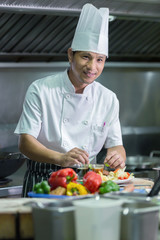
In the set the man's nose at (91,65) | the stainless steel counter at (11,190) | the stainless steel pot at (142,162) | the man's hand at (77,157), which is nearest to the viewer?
the man's hand at (77,157)

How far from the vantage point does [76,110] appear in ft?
10.6

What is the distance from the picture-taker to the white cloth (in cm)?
311

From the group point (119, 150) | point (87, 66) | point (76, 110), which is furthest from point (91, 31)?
point (119, 150)

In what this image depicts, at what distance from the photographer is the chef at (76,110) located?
3.02 metres

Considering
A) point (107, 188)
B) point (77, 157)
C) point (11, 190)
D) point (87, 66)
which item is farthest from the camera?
point (11, 190)

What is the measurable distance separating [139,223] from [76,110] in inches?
65.1

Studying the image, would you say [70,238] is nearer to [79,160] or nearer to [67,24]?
[79,160]

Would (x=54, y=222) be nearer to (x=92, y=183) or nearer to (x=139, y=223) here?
(x=139, y=223)

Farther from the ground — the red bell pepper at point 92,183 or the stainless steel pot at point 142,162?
the stainless steel pot at point 142,162

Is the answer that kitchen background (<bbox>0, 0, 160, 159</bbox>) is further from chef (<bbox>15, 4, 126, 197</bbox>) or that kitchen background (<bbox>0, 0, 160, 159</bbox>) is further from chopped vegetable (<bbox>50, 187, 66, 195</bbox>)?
chopped vegetable (<bbox>50, 187, 66, 195</bbox>)

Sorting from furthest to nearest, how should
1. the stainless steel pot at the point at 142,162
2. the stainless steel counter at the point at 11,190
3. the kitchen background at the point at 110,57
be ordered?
the stainless steel pot at the point at 142,162
the kitchen background at the point at 110,57
the stainless steel counter at the point at 11,190

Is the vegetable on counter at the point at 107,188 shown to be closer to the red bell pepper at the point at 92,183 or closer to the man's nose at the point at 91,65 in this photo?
the red bell pepper at the point at 92,183

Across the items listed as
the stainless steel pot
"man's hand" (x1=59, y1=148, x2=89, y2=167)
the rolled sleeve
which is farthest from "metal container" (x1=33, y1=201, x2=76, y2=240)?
the stainless steel pot

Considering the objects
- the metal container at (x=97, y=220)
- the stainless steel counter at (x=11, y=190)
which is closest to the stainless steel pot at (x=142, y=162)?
the stainless steel counter at (x=11, y=190)
